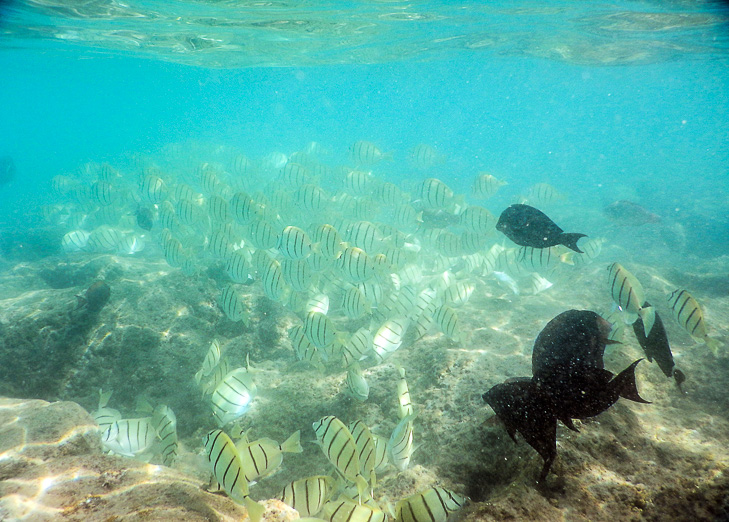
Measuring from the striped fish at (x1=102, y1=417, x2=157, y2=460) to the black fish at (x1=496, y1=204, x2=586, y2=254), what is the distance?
4.46 metres

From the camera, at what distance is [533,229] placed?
3.36 metres

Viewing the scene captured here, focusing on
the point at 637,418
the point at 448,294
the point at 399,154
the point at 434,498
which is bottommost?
the point at 399,154

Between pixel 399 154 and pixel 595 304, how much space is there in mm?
32638

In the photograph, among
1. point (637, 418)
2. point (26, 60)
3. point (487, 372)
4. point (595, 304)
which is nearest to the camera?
point (637, 418)

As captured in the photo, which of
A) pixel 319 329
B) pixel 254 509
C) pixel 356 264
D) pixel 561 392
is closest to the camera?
pixel 254 509

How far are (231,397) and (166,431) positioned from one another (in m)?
0.85

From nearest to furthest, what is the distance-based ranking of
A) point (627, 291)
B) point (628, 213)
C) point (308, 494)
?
point (308, 494) → point (627, 291) → point (628, 213)

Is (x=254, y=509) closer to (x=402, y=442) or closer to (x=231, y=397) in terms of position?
(x=402, y=442)

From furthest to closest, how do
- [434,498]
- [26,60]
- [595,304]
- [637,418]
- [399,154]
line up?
[399,154] < [26,60] < [595,304] < [637,418] < [434,498]

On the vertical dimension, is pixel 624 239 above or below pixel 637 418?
below

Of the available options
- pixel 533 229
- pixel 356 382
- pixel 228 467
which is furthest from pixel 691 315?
pixel 228 467

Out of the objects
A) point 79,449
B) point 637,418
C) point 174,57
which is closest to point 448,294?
point 637,418

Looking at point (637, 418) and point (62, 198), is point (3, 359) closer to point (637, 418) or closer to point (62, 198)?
point (637, 418)

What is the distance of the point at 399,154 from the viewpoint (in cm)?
3728
